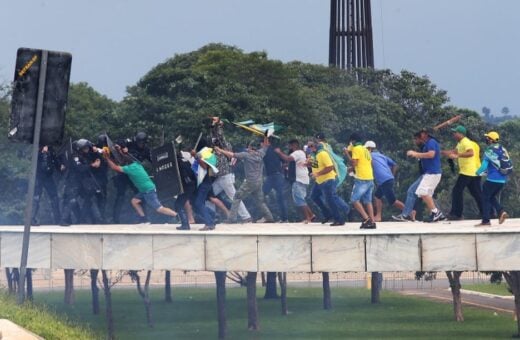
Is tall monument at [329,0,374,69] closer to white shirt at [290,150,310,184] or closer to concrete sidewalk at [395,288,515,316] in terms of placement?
concrete sidewalk at [395,288,515,316]

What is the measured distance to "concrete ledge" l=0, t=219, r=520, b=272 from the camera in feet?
74.2

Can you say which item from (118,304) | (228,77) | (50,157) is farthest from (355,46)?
(50,157)

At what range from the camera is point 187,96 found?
176 ft

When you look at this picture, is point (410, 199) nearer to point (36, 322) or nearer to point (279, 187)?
point (279, 187)

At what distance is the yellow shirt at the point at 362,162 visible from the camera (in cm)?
2452

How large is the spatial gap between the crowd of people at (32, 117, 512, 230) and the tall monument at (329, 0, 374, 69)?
175 ft

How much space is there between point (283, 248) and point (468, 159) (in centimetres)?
378

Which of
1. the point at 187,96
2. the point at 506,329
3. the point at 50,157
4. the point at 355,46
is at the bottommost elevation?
the point at 506,329

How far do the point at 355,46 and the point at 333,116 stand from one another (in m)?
25.0

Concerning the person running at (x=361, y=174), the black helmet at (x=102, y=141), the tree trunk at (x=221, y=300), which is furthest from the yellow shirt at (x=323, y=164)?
the tree trunk at (x=221, y=300)

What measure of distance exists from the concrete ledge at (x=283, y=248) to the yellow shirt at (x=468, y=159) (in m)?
1.00

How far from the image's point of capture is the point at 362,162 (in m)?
24.6

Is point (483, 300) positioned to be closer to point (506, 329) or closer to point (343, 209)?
point (506, 329)

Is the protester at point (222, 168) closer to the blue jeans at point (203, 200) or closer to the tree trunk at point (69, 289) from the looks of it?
the blue jeans at point (203, 200)
